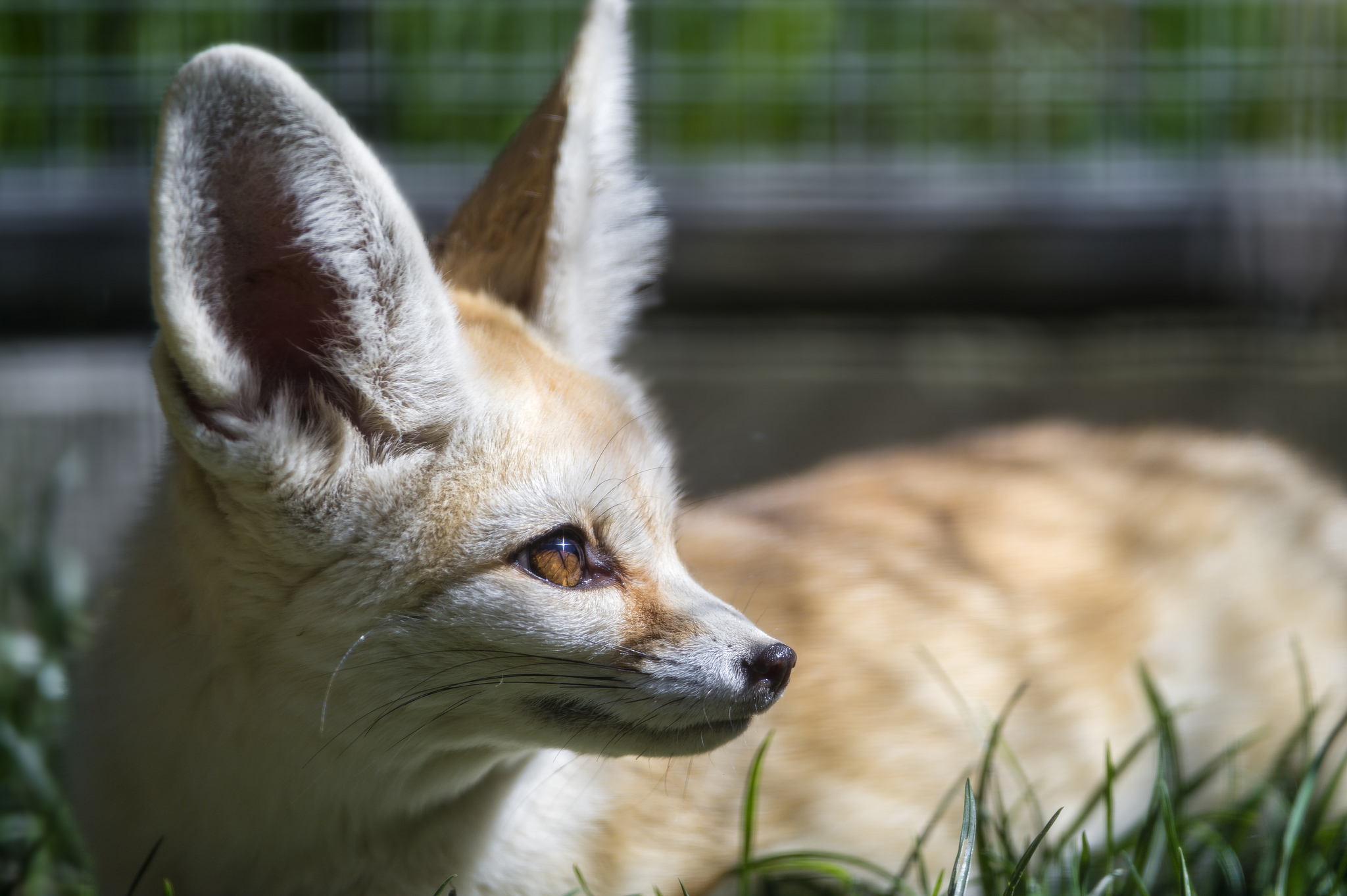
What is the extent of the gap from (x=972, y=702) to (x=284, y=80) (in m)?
1.80

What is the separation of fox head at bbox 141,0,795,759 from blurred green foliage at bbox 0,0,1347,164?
3254mm

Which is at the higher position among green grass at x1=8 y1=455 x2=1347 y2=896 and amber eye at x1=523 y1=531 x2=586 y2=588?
amber eye at x1=523 y1=531 x2=586 y2=588

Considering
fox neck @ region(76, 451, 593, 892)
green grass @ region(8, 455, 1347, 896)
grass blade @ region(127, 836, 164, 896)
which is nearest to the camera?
fox neck @ region(76, 451, 593, 892)

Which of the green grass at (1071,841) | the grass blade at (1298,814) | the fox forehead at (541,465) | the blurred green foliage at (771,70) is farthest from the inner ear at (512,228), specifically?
the blurred green foliage at (771,70)

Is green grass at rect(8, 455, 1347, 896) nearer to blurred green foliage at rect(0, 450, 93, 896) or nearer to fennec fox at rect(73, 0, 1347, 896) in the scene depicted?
blurred green foliage at rect(0, 450, 93, 896)

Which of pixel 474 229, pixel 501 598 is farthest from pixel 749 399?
pixel 501 598

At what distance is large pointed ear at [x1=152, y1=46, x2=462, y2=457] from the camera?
157 centimetres

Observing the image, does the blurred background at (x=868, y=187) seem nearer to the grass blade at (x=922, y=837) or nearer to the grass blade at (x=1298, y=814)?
the grass blade at (x=922, y=837)

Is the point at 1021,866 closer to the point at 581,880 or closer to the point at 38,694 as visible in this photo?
the point at 581,880

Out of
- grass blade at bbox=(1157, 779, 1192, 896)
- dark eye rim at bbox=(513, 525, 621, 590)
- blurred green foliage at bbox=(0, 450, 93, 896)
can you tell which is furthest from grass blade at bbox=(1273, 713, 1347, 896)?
blurred green foliage at bbox=(0, 450, 93, 896)

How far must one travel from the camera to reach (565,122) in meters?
2.11

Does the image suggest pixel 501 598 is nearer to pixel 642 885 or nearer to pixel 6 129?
pixel 642 885

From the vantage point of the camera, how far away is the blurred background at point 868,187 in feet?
15.2

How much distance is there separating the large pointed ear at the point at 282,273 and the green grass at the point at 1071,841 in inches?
30.2
